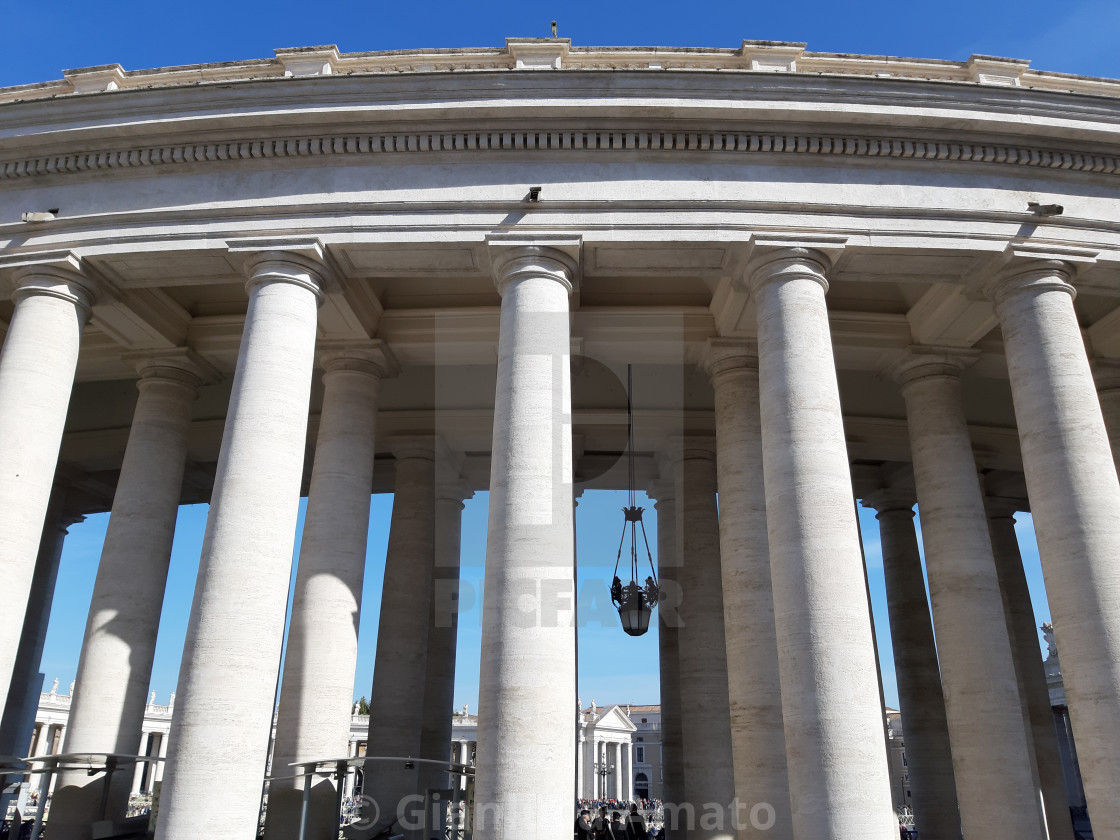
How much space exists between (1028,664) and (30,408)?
155ft

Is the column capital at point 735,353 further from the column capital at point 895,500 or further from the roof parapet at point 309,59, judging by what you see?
the column capital at point 895,500

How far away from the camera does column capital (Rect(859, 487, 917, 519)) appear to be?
162ft

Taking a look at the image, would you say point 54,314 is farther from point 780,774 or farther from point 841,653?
point 780,774

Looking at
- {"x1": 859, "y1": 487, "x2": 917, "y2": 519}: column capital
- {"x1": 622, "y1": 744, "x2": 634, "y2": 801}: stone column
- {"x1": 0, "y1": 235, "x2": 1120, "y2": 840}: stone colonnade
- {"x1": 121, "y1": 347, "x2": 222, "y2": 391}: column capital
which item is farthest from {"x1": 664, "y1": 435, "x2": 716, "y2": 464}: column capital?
{"x1": 622, "y1": 744, "x2": 634, "y2": 801}: stone column

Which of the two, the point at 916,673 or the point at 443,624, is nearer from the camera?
the point at 916,673

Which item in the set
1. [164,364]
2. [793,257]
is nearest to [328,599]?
[164,364]

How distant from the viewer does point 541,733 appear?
22.1 metres

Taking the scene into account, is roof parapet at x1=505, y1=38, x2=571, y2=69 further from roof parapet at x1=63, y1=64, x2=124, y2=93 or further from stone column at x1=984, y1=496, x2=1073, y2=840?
stone column at x1=984, y1=496, x2=1073, y2=840

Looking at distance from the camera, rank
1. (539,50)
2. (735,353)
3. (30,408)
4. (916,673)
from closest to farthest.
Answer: (30,408) → (539,50) → (735,353) → (916,673)

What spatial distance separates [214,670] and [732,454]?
1967 centimetres

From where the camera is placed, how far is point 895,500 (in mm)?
49625

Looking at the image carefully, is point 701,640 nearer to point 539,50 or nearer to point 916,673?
point 916,673

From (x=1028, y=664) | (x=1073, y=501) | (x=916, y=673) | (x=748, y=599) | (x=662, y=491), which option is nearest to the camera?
(x=1073, y=501)

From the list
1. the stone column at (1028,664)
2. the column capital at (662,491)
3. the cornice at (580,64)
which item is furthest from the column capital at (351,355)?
the stone column at (1028,664)
